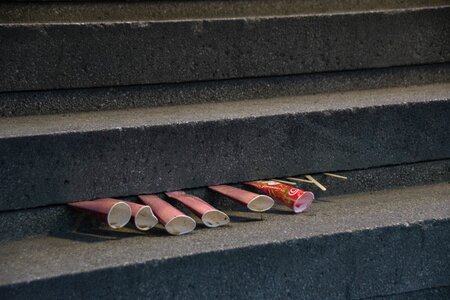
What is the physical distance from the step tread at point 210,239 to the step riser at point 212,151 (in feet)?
0.40

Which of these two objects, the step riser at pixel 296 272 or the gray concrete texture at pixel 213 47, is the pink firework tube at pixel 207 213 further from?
the gray concrete texture at pixel 213 47

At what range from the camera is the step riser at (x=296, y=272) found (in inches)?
60.0

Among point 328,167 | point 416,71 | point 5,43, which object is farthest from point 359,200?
point 5,43

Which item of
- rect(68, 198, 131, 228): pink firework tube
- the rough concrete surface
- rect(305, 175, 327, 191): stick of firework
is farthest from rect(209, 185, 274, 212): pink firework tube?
the rough concrete surface

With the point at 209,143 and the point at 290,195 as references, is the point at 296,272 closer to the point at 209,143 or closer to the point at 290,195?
the point at 290,195

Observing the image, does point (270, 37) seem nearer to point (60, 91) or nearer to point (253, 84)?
point (253, 84)

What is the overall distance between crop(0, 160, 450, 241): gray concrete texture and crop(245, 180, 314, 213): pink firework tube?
8 cm

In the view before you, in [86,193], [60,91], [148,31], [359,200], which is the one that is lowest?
[359,200]

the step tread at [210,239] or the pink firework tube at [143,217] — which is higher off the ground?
the pink firework tube at [143,217]

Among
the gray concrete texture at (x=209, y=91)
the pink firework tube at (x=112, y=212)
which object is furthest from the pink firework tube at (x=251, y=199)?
the gray concrete texture at (x=209, y=91)

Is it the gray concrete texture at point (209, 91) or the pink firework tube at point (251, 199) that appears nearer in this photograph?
the pink firework tube at point (251, 199)

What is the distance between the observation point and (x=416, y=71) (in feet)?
8.10

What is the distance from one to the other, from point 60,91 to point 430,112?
1.05m

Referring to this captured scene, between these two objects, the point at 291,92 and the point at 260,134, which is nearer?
the point at 260,134
